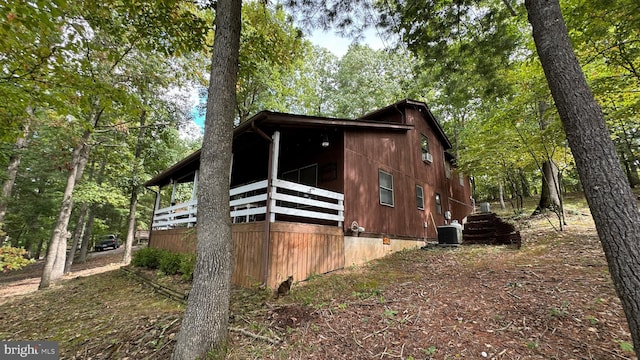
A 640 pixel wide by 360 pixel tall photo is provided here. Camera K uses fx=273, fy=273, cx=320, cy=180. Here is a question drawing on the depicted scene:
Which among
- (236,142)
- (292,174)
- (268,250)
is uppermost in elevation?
(236,142)

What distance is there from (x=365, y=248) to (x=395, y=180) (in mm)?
3119

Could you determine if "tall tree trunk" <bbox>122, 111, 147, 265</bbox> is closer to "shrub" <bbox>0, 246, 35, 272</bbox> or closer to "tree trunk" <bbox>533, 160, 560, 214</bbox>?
"shrub" <bbox>0, 246, 35, 272</bbox>

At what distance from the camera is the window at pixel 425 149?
12.7 m

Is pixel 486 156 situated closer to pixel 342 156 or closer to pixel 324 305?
pixel 342 156

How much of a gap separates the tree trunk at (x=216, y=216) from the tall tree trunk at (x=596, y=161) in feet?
12.8

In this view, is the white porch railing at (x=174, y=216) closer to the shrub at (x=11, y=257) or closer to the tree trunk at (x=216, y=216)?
the shrub at (x=11, y=257)

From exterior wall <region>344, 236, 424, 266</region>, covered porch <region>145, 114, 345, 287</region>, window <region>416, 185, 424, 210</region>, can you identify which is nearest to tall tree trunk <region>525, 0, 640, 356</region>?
covered porch <region>145, 114, 345, 287</region>

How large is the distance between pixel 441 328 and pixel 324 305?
72.8 inches

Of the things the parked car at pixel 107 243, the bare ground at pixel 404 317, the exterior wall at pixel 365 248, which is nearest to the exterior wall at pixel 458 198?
the exterior wall at pixel 365 248

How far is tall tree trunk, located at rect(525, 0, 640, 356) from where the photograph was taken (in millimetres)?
2391

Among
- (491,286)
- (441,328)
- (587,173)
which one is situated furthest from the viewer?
(491,286)

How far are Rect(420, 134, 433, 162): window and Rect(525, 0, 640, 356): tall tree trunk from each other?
954 centimetres

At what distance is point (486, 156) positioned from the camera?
37.2 ft

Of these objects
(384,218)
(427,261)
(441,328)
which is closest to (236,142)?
(384,218)
